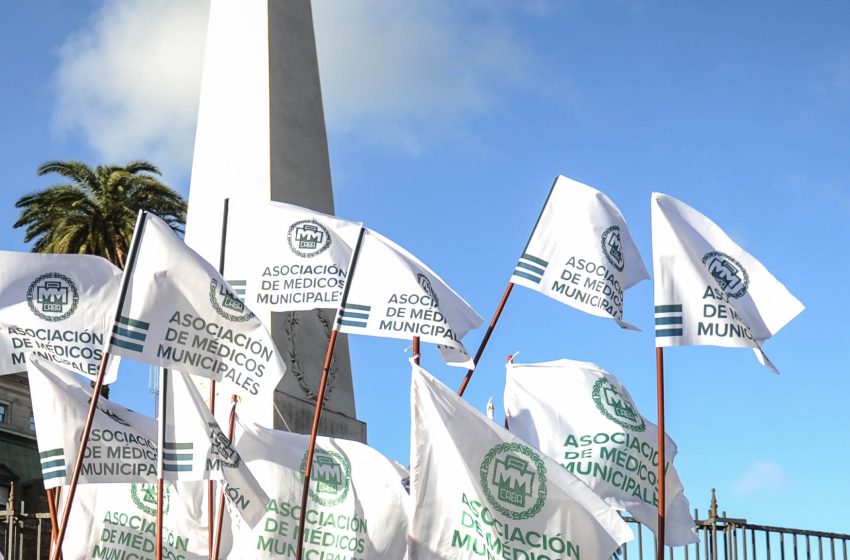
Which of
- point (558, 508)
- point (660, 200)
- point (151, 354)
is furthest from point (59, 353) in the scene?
point (660, 200)

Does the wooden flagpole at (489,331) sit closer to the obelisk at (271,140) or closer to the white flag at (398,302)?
the white flag at (398,302)

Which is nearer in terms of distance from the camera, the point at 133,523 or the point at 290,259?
the point at 290,259

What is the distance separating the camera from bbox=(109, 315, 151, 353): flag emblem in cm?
1059

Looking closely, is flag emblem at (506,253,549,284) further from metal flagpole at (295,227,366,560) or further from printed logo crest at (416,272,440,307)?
metal flagpole at (295,227,366,560)

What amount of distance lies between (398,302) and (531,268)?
48.2 inches

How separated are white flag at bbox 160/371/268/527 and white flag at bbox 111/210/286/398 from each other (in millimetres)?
368

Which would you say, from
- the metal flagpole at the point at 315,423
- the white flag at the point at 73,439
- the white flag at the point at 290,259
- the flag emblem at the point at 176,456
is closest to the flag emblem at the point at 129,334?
the flag emblem at the point at 176,456

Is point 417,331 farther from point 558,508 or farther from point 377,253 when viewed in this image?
point 558,508

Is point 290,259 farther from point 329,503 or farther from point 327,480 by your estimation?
point 329,503

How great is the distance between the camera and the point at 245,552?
12.3m

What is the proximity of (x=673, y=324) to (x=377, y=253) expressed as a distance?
271 centimetres

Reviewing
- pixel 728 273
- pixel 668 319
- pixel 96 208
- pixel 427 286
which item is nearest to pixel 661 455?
pixel 668 319

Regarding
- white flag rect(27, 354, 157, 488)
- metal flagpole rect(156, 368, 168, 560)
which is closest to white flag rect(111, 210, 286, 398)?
metal flagpole rect(156, 368, 168, 560)

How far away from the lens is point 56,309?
12102 millimetres
